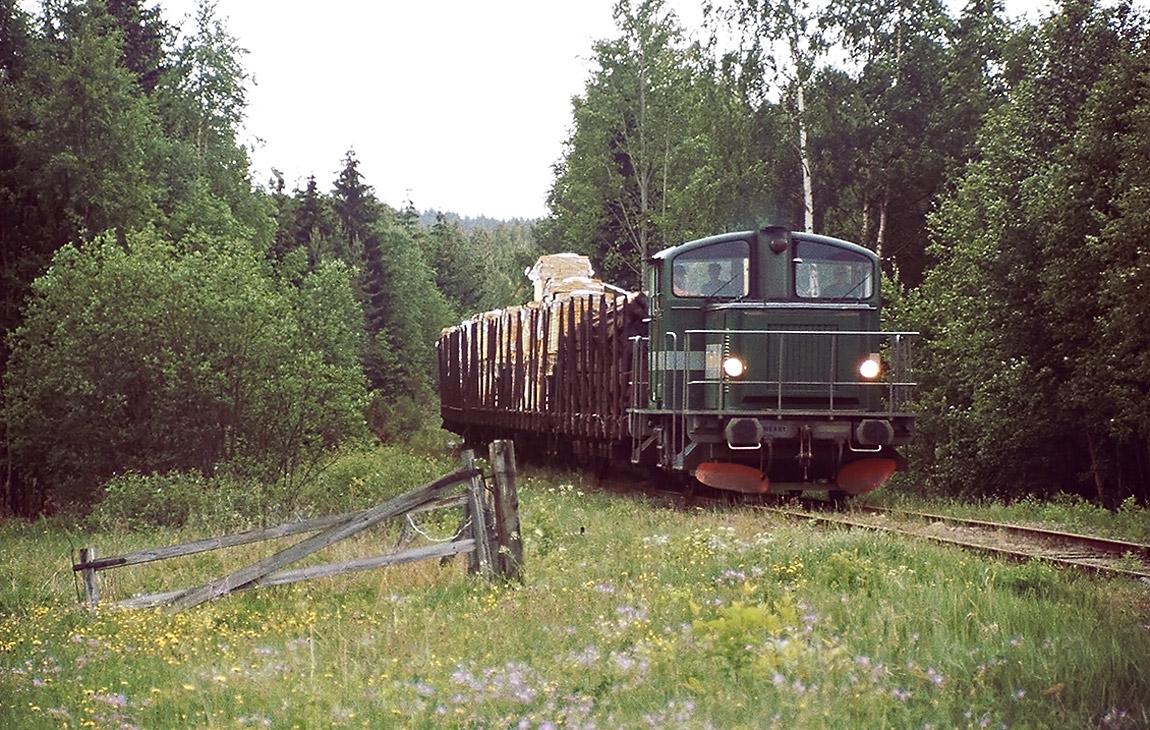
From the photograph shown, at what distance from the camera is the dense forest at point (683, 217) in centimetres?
1931

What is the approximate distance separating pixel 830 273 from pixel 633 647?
937cm

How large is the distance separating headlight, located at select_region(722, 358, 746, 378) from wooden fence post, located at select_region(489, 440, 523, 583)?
5.52 metres

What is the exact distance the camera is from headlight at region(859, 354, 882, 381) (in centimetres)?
1485

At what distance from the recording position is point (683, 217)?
3538cm

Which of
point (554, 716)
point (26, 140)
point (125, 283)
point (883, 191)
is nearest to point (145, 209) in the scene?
point (26, 140)

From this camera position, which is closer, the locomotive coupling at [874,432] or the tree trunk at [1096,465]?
the locomotive coupling at [874,432]

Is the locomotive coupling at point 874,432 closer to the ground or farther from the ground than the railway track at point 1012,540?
farther from the ground

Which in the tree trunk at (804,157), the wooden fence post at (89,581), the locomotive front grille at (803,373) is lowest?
the wooden fence post at (89,581)

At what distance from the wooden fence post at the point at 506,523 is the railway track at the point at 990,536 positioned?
3.73 meters

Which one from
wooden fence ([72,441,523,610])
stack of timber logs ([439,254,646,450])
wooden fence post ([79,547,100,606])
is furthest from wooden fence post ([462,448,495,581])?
stack of timber logs ([439,254,646,450])

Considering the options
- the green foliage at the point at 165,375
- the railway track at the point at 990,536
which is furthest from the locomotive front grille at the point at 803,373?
the green foliage at the point at 165,375

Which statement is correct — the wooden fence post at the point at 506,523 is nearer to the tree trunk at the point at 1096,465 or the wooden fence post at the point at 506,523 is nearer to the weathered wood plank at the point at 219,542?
the weathered wood plank at the point at 219,542

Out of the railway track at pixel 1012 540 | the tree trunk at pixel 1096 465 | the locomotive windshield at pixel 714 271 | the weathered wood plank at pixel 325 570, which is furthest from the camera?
the tree trunk at pixel 1096 465

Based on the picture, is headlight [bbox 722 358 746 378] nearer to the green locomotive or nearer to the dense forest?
the green locomotive
